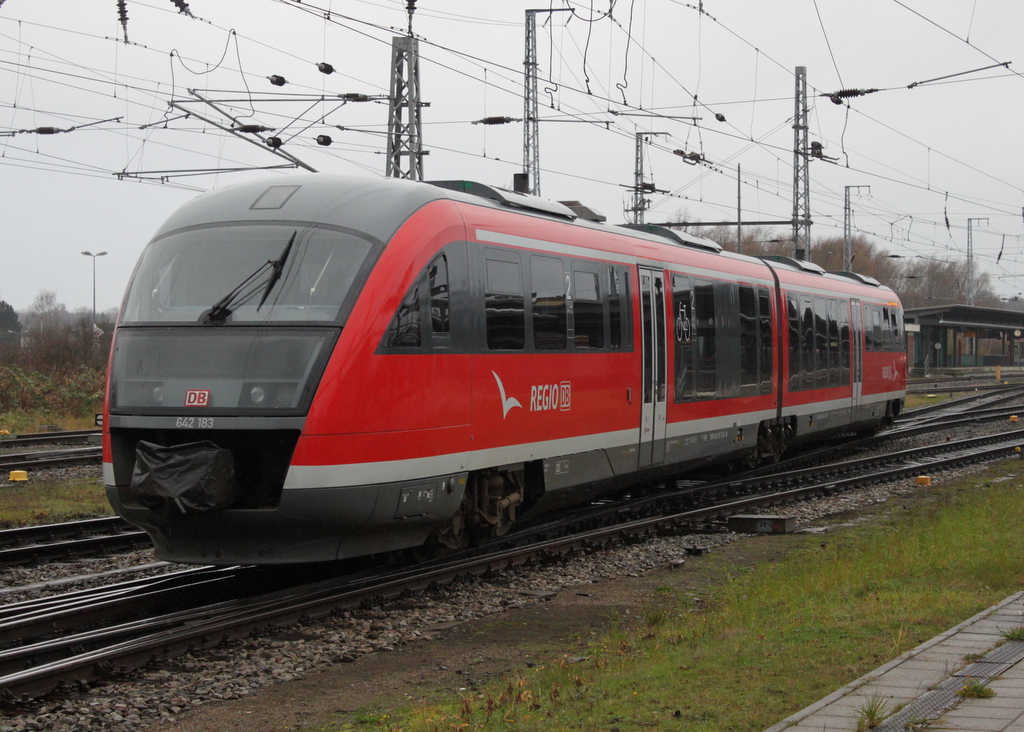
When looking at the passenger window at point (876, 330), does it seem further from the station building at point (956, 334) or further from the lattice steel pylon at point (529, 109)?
the station building at point (956, 334)

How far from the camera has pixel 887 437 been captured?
79.7 feet

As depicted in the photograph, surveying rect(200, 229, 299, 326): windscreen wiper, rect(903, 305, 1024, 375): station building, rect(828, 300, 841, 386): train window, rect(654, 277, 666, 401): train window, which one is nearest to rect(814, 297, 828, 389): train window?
rect(828, 300, 841, 386): train window

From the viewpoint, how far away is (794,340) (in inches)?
722

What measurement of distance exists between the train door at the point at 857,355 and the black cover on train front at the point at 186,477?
16.1 meters

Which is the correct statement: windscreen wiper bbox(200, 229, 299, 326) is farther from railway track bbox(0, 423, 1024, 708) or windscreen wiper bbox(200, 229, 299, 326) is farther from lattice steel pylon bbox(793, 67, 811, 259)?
lattice steel pylon bbox(793, 67, 811, 259)

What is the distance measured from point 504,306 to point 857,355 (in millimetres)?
13668

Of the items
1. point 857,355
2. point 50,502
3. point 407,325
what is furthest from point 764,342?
point 50,502

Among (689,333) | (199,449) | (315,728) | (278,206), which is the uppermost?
(278,206)

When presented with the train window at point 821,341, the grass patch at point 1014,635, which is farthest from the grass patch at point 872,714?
the train window at point 821,341

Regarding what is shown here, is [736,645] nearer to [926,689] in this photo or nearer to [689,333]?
[926,689]

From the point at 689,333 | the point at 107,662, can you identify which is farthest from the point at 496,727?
the point at 689,333

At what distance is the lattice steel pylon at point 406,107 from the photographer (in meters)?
19.6

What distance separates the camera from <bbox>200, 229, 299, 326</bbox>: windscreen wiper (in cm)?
852

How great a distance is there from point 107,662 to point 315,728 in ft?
5.15
